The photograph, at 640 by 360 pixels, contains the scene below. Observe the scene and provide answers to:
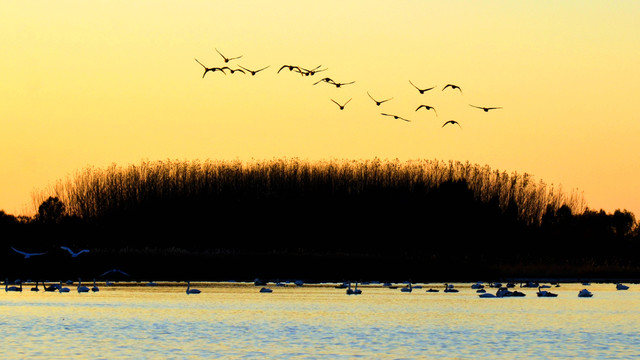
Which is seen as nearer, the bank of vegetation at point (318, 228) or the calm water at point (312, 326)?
the calm water at point (312, 326)

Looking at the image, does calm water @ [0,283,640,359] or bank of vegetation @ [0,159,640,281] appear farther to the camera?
bank of vegetation @ [0,159,640,281]

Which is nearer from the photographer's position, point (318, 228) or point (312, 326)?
point (312, 326)

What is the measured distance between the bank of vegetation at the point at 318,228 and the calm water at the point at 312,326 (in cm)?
1207

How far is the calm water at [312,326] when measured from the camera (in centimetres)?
3356

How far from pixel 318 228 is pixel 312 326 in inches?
2332

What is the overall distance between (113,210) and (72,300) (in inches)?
2012

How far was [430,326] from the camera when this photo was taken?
4347cm

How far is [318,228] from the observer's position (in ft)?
334

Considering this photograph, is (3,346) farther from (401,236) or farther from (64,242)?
(401,236)

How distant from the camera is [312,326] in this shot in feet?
139

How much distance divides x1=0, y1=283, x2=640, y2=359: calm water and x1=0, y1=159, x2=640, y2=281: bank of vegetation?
1207cm

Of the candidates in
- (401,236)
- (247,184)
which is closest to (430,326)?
(401,236)

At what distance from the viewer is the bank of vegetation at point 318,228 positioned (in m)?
79.3

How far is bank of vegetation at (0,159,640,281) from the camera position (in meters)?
79.3
